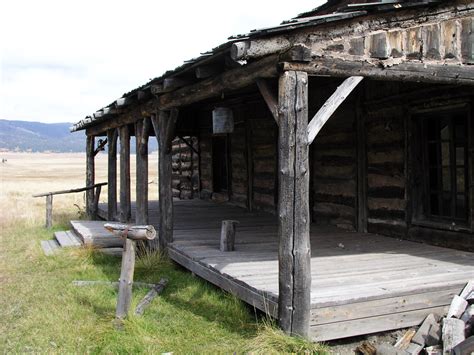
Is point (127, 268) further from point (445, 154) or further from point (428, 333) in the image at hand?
point (445, 154)

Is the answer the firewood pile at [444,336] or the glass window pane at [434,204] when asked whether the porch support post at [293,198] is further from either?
the glass window pane at [434,204]

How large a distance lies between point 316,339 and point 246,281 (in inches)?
40.9

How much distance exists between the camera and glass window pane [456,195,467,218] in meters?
7.18

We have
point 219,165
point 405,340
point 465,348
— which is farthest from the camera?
point 219,165

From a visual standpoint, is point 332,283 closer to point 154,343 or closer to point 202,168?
point 154,343

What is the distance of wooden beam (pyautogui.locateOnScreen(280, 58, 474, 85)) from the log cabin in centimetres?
1

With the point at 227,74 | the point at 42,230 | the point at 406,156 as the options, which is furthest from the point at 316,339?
the point at 42,230

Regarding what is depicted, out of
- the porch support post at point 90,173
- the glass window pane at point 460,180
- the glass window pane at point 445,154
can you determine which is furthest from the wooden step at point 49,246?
the glass window pane at point 460,180

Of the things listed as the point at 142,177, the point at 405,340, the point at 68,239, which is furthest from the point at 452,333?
the point at 68,239

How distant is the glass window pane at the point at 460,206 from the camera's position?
7185 mm

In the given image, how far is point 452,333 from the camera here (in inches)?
183

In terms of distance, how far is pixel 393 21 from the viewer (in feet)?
17.9

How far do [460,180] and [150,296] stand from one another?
177 inches

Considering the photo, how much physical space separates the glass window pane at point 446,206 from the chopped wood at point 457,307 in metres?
2.46
